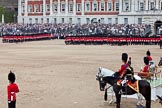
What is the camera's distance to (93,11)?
3258 inches

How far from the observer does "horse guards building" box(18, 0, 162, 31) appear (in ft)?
248

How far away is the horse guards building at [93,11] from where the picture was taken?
248 feet

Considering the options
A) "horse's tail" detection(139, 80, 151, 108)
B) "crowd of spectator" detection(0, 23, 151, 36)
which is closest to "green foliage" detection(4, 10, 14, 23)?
"crowd of spectator" detection(0, 23, 151, 36)

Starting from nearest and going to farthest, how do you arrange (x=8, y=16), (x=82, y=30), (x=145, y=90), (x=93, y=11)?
(x=145, y=90) → (x=82, y=30) → (x=93, y=11) → (x=8, y=16)

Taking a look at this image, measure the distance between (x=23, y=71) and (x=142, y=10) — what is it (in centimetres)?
5487

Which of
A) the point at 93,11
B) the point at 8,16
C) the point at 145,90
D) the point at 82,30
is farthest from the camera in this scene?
the point at 8,16

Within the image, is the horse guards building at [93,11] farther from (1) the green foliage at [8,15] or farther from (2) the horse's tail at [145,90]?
(2) the horse's tail at [145,90]

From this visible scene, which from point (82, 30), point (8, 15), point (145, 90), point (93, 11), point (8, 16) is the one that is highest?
point (93, 11)

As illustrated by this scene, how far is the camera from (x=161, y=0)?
75.5 m

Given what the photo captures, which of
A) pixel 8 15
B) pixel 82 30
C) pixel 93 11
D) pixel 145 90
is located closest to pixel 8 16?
pixel 8 15

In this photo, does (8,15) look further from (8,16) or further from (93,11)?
(93,11)

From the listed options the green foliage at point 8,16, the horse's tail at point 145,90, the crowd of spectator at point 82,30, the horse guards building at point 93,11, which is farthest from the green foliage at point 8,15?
the horse's tail at point 145,90

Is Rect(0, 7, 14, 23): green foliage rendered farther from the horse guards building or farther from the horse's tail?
the horse's tail

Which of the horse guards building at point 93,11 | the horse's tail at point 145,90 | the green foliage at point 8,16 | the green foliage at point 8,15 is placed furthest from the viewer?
the green foliage at point 8,16
